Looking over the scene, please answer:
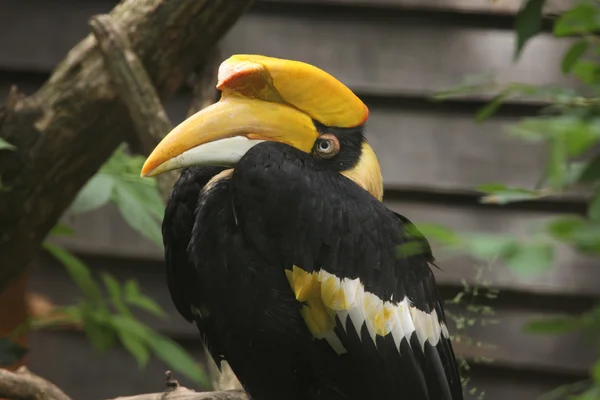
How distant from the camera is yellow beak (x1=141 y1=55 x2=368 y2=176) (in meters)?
1.05

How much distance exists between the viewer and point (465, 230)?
2010mm

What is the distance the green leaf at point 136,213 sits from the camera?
4.59ft

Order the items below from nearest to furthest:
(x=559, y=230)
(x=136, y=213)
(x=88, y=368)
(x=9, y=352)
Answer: (x=559, y=230) → (x=9, y=352) → (x=136, y=213) → (x=88, y=368)

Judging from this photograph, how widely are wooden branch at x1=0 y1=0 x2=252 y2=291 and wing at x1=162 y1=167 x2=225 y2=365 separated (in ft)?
1.28

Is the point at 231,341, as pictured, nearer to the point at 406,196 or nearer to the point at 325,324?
the point at 325,324

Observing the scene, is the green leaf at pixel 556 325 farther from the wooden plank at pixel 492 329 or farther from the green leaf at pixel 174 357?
the wooden plank at pixel 492 329

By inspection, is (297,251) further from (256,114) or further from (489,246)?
(489,246)

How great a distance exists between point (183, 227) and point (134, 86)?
0.40m

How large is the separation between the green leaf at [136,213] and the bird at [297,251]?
0.25 meters

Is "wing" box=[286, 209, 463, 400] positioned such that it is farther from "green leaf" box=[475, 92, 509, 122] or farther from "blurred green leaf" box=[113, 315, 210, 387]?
"blurred green leaf" box=[113, 315, 210, 387]

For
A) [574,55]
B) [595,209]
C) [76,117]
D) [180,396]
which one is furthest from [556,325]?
[76,117]

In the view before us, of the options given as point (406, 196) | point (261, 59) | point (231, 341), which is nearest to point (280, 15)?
point (406, 196)

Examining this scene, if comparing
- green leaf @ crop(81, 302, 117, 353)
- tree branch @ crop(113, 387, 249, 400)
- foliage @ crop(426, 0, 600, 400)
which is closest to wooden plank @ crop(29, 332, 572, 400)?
green leaf @ crop(81, 302, 117, 353)

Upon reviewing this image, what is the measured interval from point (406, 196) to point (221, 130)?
106cm
